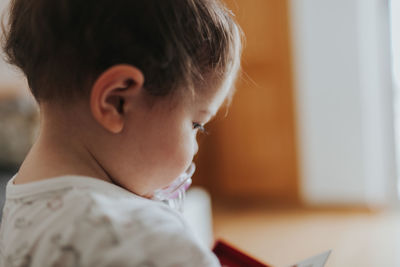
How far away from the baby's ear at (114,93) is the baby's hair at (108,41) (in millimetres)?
16

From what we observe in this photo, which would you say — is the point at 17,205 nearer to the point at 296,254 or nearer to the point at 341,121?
the point at 296,254

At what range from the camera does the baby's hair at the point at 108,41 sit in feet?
1.37

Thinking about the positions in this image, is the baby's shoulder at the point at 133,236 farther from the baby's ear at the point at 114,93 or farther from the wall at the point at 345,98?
the wall at the point at 345,98

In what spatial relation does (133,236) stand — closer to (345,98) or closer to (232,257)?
(232,257)

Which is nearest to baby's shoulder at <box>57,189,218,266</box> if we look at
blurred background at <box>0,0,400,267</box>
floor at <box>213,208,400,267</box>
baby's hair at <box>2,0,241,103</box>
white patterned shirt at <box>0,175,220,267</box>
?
white patterned shirt at <box>0,175,220,267</box>

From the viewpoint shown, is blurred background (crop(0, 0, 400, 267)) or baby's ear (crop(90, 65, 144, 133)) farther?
blurred background (crop(0, 0, 400, 267))

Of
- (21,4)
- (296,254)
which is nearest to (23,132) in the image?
(296,254)

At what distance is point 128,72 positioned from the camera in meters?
0.41

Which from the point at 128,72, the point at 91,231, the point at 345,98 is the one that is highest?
the point at 128,72

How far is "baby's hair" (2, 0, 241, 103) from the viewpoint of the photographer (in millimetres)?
419

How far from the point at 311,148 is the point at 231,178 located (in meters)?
0.49

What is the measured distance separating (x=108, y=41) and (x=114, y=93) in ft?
0.16

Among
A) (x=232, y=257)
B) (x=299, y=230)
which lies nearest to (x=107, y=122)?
(x=232, y=257)

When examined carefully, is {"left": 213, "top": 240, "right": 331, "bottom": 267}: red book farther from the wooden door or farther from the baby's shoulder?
the wooden door
